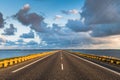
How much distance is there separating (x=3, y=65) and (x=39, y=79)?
10738 mm

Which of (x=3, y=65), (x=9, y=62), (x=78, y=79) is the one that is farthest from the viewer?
(x=9, y=62)

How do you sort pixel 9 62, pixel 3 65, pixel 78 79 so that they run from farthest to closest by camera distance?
pixel 9 62, pixel 3 65, pixel 78 79

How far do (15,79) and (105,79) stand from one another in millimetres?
4856

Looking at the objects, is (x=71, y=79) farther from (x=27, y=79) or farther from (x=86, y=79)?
(x=27, y=79)

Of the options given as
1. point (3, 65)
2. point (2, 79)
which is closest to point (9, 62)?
point (3, 65)

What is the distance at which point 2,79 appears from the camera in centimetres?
997

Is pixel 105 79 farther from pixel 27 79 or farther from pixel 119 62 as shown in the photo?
pixel 119 62

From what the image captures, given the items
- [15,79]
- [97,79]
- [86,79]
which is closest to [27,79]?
[15,79]

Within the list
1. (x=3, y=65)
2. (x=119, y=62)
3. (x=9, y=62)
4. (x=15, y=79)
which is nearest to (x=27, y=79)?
(x=15, y=79)

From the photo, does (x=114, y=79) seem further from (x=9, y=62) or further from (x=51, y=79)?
(x=9, y=62)

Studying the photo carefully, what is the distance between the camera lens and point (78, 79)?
9773mm

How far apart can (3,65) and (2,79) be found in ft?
32.5

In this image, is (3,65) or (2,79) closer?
(2,79)

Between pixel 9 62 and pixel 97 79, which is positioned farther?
pixel 9 62
